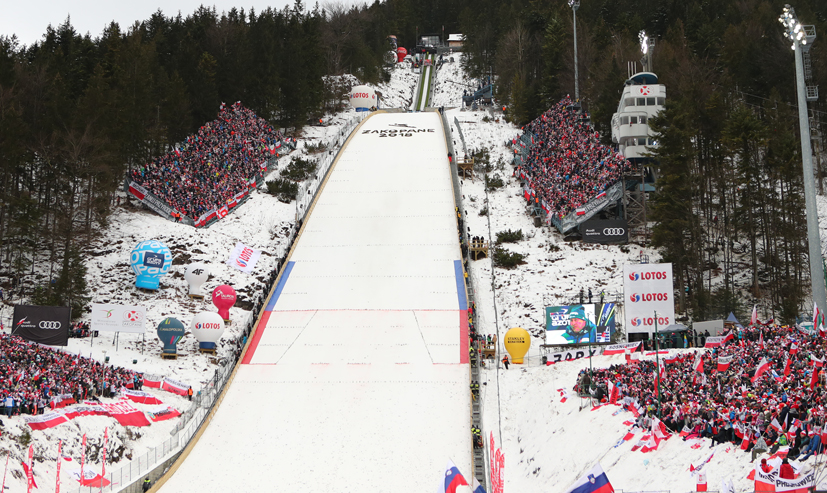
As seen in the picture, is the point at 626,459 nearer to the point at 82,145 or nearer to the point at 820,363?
the point at 820,363

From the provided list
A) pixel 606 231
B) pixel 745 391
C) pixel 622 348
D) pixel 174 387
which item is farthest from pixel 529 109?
pixel 745 391

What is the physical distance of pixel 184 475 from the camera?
68.6 feet

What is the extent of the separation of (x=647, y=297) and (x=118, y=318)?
17673mm

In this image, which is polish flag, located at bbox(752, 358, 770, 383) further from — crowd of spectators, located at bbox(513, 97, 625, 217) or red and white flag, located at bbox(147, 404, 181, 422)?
crowd of spectators, located at bbox(513, 97, 625, 217)

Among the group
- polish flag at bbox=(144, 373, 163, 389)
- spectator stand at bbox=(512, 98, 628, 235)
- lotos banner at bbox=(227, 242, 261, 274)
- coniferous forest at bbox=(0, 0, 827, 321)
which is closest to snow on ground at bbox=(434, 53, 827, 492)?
spectator stand at bbox=(512, 98, 628, 235)

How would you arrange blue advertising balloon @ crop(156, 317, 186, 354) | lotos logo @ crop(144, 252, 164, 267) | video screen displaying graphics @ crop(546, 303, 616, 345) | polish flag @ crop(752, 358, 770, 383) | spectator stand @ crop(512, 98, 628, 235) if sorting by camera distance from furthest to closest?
spectator stand @ crop(512, 98, 628, 235)
lotos logo @ crop(144, 252, 164, 267)
blue advertising balloon @ crop(156, 317, 186, 354)
video screen displaying graphics @ crop(546, 303, 616, 345)
polish flag @ crop(752, 358, 770, 383)

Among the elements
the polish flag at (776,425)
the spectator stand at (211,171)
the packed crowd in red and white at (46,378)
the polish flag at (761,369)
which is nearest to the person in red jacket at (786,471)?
the polish flag at (776,425)

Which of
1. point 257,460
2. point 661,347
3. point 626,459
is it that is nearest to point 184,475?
point 257,460

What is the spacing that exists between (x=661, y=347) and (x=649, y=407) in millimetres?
8929

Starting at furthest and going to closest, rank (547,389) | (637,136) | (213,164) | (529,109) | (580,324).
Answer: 1. (529,109)
2. (213,164)
3. (637,136)
4. (580,324)
5. (547,389)

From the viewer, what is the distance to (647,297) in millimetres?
25172

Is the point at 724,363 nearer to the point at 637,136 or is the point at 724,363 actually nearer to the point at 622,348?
the point at 622,348

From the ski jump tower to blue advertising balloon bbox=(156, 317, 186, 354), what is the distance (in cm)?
2176

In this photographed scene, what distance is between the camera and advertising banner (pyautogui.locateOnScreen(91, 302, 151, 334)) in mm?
27328
